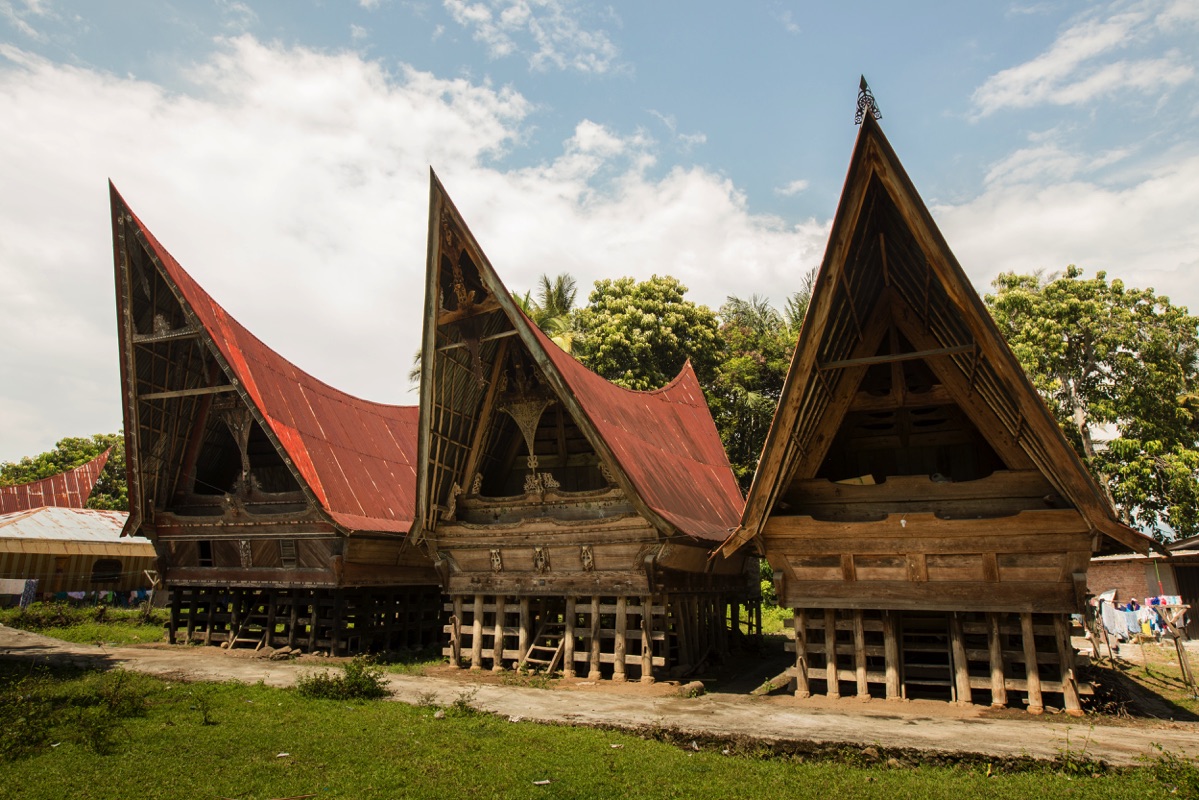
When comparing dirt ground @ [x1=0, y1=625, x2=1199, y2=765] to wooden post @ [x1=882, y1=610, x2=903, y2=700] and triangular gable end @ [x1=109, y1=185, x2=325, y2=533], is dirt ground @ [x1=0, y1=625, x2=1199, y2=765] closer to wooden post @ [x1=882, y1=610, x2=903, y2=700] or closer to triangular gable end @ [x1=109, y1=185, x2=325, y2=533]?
wooden post @ [x1=882, y1=610, x2=903, y2=700]

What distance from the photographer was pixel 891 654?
12188 mm

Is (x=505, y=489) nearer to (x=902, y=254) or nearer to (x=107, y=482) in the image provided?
(x=902, y=254)

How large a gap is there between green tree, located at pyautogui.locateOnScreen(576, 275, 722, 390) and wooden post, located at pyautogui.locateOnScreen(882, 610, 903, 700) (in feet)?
72.3

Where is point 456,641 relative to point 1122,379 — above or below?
below

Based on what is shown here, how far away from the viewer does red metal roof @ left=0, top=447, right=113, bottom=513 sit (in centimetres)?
3494

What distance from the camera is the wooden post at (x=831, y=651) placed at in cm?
1229

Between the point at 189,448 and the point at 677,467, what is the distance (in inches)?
520

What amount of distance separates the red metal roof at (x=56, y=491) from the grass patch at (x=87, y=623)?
1072cm

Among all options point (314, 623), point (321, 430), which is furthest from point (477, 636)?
point (321, 430)

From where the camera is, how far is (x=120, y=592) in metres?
33.8

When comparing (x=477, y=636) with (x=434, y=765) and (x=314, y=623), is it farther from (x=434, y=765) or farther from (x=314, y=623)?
(x=434, y=765)

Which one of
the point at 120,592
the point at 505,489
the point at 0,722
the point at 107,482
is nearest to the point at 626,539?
the point at 505,489

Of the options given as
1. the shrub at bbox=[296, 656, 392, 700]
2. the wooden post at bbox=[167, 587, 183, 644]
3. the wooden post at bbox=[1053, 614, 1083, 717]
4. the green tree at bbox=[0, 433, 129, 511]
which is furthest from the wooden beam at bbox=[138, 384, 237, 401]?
the green tree at bbox=[0, 433, 129, 511]

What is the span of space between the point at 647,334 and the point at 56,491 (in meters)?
30.2
